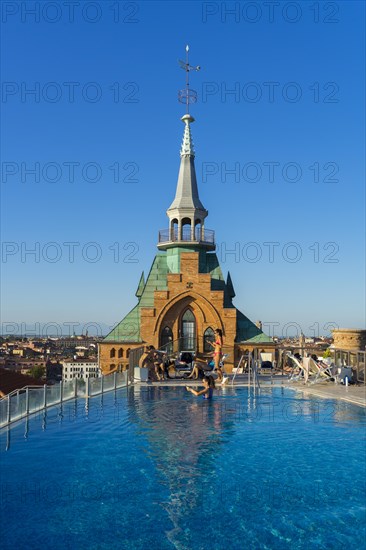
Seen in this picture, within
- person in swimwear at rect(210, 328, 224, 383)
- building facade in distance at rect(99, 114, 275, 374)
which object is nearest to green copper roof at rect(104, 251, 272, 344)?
building facade in distance at rect(99, 114, 275, 374)

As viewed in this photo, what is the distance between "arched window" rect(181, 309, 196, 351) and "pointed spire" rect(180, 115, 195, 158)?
13332 millimetres

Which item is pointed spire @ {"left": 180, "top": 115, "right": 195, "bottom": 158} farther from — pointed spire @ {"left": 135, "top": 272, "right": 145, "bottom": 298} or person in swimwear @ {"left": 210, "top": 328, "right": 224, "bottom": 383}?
person in swimwear @ {"left": 210, "top": 328, "right": 224, "bottom": 383}

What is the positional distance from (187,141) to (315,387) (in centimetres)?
2411

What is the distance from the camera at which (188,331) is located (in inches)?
1419

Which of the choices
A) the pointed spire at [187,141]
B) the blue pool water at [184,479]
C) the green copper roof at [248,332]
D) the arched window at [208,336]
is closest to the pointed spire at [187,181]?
the pointed spire at [187,141]

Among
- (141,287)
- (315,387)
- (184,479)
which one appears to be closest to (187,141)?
(141,287)

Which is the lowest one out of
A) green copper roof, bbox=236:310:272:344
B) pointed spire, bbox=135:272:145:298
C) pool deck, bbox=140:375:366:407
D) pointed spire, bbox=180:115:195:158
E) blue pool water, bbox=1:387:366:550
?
blue pool water, bbox=1:387:366:550

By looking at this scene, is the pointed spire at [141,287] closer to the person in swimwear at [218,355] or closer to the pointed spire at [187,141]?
the pointed spire at [187,141]

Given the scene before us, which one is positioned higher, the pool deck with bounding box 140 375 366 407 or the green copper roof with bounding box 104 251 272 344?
the green copper roof with bounding box 104 251 272 344

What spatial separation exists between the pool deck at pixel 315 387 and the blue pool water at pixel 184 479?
4.18 ft

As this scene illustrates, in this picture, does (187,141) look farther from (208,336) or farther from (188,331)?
(208,336)

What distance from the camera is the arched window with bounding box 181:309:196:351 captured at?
35969 mm

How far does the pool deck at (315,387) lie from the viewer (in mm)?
20689

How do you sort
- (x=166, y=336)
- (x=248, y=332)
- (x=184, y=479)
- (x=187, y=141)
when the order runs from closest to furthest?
(x=184, y=479) < (x=166, y=336) < (x=248, y=332) < (x=187, y=141)
